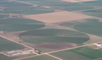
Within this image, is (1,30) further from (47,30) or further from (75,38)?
(75,38)

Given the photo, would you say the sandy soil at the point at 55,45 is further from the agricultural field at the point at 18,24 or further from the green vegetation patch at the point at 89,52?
the agricultural field at the point at 18,24

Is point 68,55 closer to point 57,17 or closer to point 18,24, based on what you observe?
point 18,24

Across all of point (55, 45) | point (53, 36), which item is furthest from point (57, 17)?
point (55, 45)

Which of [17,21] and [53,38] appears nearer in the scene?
[53,38]

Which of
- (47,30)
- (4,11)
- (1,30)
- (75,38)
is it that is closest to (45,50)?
(75,38)

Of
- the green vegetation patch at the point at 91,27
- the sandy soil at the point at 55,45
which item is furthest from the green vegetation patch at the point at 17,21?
the sandy soil at the point at 55,45
